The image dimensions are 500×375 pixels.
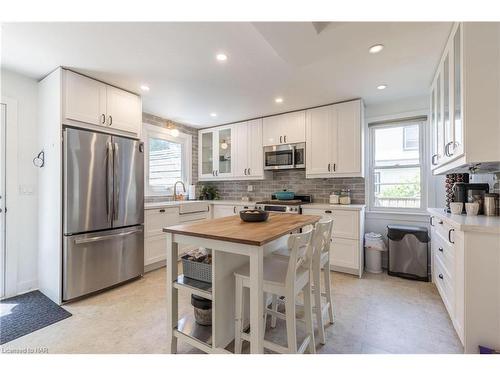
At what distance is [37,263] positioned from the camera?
8.86ft

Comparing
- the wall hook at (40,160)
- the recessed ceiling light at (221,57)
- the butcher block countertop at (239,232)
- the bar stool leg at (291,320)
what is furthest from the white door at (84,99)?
the bar stool leg at (291,320)

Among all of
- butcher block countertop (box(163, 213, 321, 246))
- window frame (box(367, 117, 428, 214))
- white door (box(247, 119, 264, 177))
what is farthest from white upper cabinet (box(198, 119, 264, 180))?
butcher block countertop (box(163, 213, 321, 246))

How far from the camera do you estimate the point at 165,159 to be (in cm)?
434

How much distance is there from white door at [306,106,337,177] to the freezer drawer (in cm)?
267

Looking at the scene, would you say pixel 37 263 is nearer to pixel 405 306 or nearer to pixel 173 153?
pixel 173 153

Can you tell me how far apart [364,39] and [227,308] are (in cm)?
233

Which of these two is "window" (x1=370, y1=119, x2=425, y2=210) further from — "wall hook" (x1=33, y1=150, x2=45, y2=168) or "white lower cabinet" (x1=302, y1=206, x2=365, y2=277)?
"wall hook" (x1=33, y1=150, x2=45, y2=168)

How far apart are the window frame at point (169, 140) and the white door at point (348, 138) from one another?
9.39 feet

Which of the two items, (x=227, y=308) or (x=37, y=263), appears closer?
(x=227, y=308)

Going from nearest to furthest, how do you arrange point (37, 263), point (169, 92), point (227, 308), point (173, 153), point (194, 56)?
point (227, 308) < point (194, 56) < point (37, 263) < point (169, 92) < point (173, 153)

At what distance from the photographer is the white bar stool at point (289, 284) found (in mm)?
1354

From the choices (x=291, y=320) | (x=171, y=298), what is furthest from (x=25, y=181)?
(x=291, y=320)
